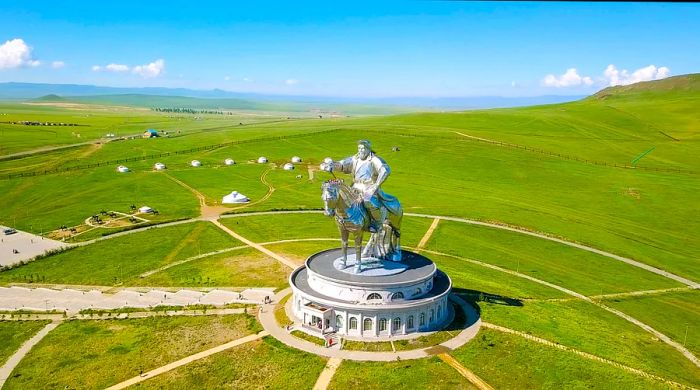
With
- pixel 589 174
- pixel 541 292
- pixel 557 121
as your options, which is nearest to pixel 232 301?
pixel 541 292

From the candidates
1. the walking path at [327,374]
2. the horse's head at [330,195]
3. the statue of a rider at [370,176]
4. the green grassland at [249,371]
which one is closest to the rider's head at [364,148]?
the statue of a rider at [370,176]

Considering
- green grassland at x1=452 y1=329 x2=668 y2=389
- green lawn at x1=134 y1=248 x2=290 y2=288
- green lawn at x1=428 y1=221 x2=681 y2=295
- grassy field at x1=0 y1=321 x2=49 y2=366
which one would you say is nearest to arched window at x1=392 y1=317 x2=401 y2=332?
green grassland at x1=452 y1=329 x2=668 y2=389

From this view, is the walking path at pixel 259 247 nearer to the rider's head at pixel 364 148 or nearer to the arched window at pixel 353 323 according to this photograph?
the arched window at pixel 353 323

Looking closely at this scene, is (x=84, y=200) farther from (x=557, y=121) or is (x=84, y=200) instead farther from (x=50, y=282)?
(x=557, y=121)

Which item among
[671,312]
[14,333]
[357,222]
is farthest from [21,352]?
[671,312]

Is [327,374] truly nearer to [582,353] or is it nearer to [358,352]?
[358,352]
